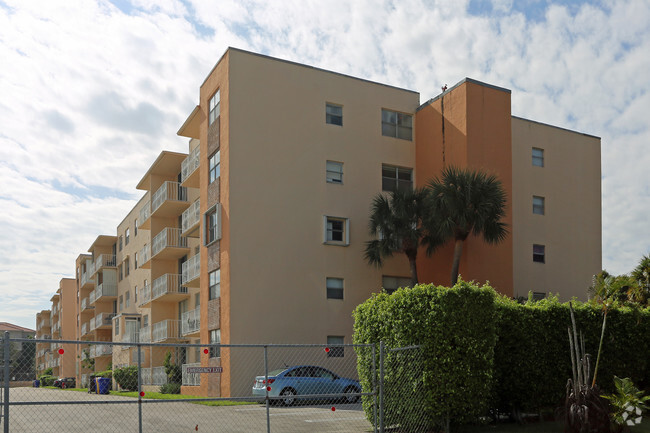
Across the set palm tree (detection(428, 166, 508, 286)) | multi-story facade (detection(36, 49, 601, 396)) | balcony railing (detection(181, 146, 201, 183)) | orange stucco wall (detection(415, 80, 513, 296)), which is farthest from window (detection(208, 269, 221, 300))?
palm tree (detection(428, 166, 508, 286))

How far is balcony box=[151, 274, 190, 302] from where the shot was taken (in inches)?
1543

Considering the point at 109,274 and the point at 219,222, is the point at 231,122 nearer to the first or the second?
the point at 219,222

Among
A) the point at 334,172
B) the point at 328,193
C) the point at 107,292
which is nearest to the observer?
the point at 328,193

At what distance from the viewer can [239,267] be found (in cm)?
2903

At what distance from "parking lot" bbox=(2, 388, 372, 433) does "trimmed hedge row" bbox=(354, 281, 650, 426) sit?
7.04 ft

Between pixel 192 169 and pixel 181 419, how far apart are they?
20104 millimetres

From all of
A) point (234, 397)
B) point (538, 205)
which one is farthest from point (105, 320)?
point (234, 397)

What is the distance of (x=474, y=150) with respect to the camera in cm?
3138

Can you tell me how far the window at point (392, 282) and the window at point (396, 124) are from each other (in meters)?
7.09

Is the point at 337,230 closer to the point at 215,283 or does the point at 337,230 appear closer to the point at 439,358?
the point at 215,283

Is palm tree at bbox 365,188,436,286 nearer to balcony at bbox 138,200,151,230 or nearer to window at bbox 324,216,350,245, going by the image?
window at bbox 324,216,350,245

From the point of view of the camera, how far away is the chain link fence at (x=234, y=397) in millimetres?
12663

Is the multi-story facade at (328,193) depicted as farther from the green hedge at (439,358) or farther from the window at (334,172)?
the green hedge at (439,358)

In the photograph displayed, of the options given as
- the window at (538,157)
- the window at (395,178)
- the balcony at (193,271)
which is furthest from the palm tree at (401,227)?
the window at (538,157)
